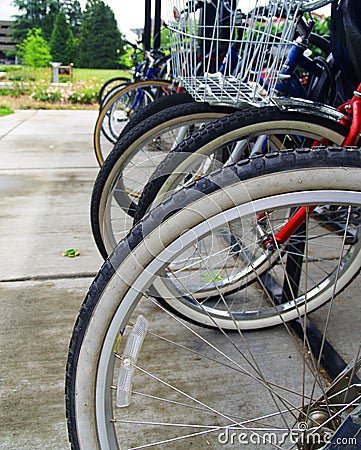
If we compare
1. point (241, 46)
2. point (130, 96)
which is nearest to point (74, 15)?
point (130, 96)

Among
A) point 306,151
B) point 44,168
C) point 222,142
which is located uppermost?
point 306,151

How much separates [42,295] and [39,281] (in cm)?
13

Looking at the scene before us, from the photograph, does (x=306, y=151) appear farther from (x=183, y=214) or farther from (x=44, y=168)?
(x=44, y=168)

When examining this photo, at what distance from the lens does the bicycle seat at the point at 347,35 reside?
4.43 ft

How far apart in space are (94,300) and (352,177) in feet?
1.67

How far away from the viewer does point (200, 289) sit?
1802 mm

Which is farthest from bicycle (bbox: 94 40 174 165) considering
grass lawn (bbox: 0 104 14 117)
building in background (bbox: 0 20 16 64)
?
building in background (bbox: 0 20 16 64)

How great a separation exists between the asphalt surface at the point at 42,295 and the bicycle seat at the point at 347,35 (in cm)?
91

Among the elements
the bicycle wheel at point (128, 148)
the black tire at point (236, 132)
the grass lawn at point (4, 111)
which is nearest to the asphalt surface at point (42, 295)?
the bicycle wheel at point (128, 148)

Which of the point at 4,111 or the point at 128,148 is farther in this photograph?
the point at 4,111

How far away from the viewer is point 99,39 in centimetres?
2255

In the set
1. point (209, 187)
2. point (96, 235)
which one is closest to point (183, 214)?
point (209, 187)

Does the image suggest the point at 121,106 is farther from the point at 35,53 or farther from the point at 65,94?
the point at 35,53

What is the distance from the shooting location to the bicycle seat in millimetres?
1351
